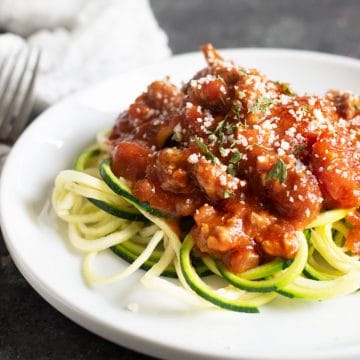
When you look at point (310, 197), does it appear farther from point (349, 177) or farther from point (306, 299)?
point (306, 299)

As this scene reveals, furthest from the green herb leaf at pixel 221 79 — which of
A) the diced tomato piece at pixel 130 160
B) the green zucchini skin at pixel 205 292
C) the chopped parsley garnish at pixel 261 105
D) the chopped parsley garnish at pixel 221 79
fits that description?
the green zucchini skin at pixel 205 292

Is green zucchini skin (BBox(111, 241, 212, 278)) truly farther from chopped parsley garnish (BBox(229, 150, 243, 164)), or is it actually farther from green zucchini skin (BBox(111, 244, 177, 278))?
chopped parsley garnish (BBox(229, 150, 243, 164))

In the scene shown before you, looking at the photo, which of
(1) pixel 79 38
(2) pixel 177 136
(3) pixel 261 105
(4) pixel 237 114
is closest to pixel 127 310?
(2) pixel 177 136

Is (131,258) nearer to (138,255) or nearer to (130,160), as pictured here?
(138,255)

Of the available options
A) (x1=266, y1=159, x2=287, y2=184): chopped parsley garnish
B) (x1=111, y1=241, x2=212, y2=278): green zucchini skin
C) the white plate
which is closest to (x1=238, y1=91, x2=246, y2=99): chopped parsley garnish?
(x1=266, y1=159, x2=287, y2=184): chopped parsley garnish

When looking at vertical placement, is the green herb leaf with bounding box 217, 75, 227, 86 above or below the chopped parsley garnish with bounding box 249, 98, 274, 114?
below

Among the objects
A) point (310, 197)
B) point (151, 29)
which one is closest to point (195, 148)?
point (310, 197)

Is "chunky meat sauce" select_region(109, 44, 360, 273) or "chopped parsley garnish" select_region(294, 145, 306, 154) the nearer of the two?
"chunky meat sauce" select_region(109, 44, 360, 273)
